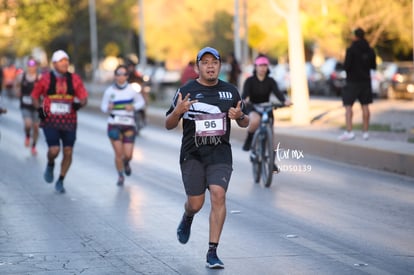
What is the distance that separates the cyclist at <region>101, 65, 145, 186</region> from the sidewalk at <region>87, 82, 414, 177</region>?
402 cm

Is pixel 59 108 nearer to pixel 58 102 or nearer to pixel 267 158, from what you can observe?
Answer: pixel 58 102

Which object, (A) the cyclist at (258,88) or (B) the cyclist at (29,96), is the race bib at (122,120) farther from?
(B) the cyclist at (29,96)

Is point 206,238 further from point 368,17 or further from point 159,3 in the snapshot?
point 159,3

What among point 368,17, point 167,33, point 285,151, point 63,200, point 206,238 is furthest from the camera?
point 167,33

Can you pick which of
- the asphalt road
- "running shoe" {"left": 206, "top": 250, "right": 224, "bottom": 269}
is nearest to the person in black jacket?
the asphalt road

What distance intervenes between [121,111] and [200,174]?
6794 mm

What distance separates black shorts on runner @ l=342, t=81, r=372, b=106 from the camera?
19.0m

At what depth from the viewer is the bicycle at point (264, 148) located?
1459 cm

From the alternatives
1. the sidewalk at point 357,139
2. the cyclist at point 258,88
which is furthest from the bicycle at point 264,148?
the sidewalk at point 357,139

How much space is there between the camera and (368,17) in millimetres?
41531

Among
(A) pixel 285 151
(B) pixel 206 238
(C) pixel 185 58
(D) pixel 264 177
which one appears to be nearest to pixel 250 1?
(C) pixel 185 58

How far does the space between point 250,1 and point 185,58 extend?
21.4 metres

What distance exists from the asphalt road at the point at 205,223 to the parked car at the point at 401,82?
21131 mm

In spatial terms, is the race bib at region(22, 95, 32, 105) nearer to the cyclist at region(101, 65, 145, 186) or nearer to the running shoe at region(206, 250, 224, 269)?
the cyclist at region(101, 65, 145, 186)
